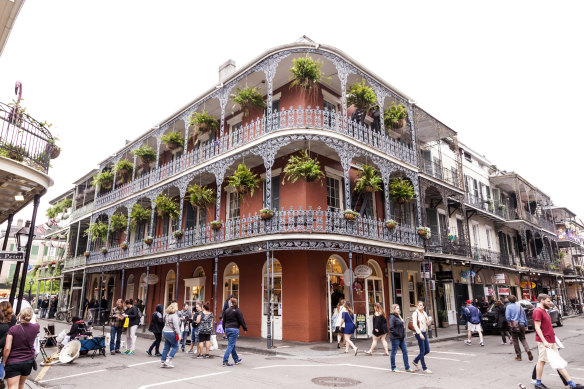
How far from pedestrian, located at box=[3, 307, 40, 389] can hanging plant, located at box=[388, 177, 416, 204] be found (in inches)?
526

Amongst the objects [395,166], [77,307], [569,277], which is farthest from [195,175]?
[569,277]

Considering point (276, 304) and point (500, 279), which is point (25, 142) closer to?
point (276, 304)

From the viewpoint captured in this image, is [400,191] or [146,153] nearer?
[400,191]

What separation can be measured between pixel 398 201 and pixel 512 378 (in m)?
9.13

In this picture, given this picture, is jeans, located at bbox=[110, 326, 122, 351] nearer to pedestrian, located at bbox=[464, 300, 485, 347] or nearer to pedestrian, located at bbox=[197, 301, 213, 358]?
pedestrian, located at bbox=[197, 301, 213, 358]

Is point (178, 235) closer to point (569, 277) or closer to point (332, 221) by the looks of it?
point (332, 221)

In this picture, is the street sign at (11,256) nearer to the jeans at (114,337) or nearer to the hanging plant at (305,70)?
the jeans at (114,337)

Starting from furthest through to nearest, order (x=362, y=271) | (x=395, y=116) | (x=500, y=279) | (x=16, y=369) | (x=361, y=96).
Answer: (x=500, y=279), (x=395, y=116), (x=361, y=96), (x=362, y=271), (x=16, y=369)

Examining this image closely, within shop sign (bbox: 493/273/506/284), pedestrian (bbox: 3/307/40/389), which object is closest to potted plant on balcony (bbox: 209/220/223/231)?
pedestrian (bbox: 3/307/40/389)

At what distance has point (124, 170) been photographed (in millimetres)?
23031

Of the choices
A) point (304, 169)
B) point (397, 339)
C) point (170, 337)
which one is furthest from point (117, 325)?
point (397, 339)

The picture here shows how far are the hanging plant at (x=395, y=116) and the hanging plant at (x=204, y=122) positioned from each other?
7952 mm

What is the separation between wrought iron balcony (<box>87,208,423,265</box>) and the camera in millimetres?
12562

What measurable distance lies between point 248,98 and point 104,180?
13963mm
